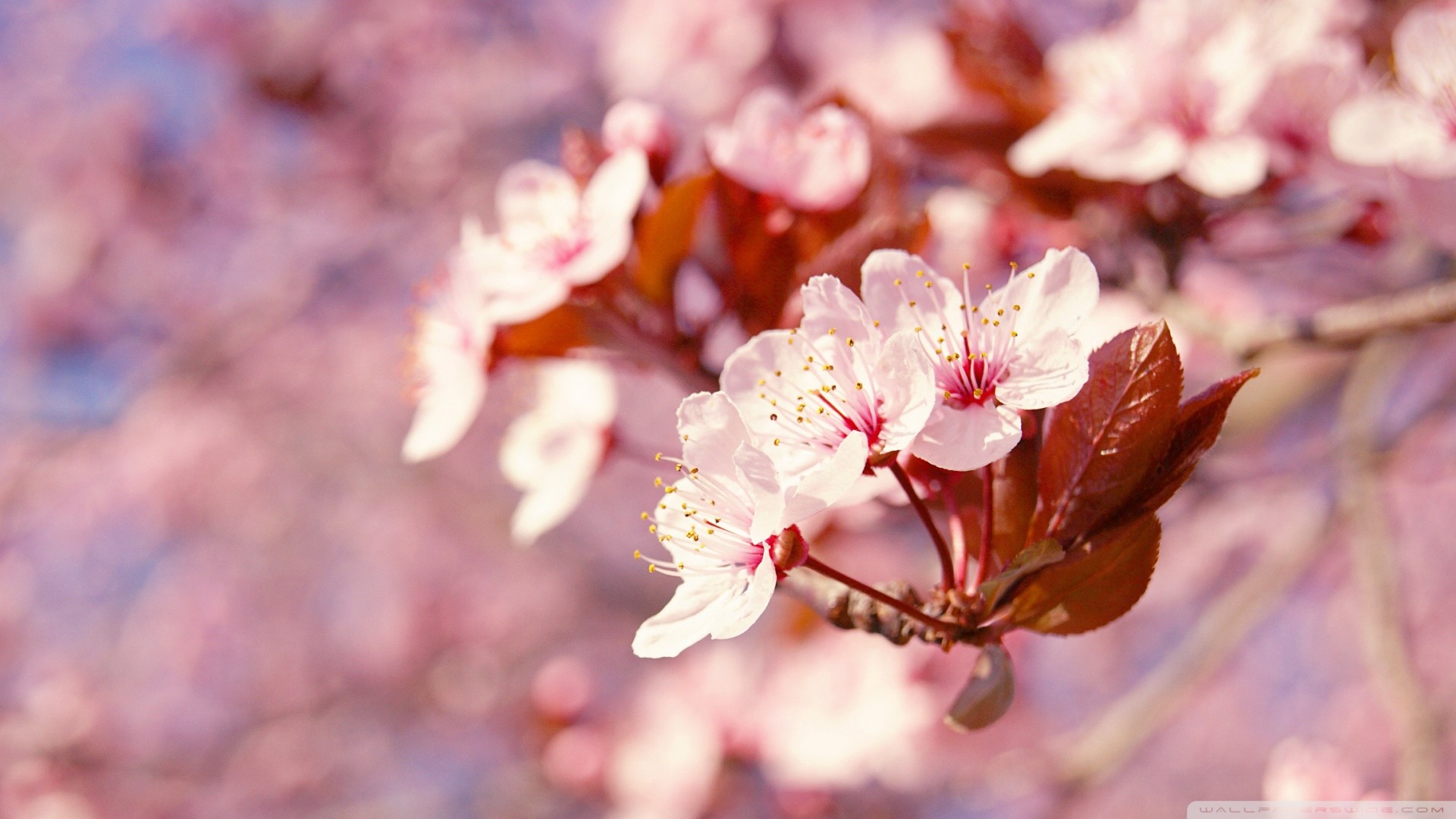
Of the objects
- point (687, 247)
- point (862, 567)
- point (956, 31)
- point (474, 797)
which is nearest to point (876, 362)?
point (687, 247)

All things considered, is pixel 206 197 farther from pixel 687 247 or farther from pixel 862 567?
pixel 687 247

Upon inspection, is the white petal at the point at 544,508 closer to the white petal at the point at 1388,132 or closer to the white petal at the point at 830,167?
the white petal at the point at 830,167

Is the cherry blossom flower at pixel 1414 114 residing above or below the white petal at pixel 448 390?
above

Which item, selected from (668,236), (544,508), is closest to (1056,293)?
(668,236)

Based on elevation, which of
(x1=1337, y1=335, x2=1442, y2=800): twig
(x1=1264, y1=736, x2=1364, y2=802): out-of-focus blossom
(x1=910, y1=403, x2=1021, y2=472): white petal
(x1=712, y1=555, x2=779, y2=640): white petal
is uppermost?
(x1=910, y1=403, x2=1021, y2=472): white petal

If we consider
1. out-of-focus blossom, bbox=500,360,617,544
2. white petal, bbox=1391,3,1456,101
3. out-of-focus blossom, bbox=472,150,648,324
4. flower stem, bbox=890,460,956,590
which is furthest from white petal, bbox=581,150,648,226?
white petal, bbox=1391,3,1456,101

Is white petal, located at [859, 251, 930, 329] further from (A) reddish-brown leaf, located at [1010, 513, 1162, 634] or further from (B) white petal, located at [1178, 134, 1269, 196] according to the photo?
(B) white petal, located at [1178, 134, 1269, 196]

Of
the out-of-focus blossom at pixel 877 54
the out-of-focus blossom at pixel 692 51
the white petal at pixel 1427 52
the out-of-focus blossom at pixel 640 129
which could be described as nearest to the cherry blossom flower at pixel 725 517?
the out-of-focus blossom at pixel 640 129
